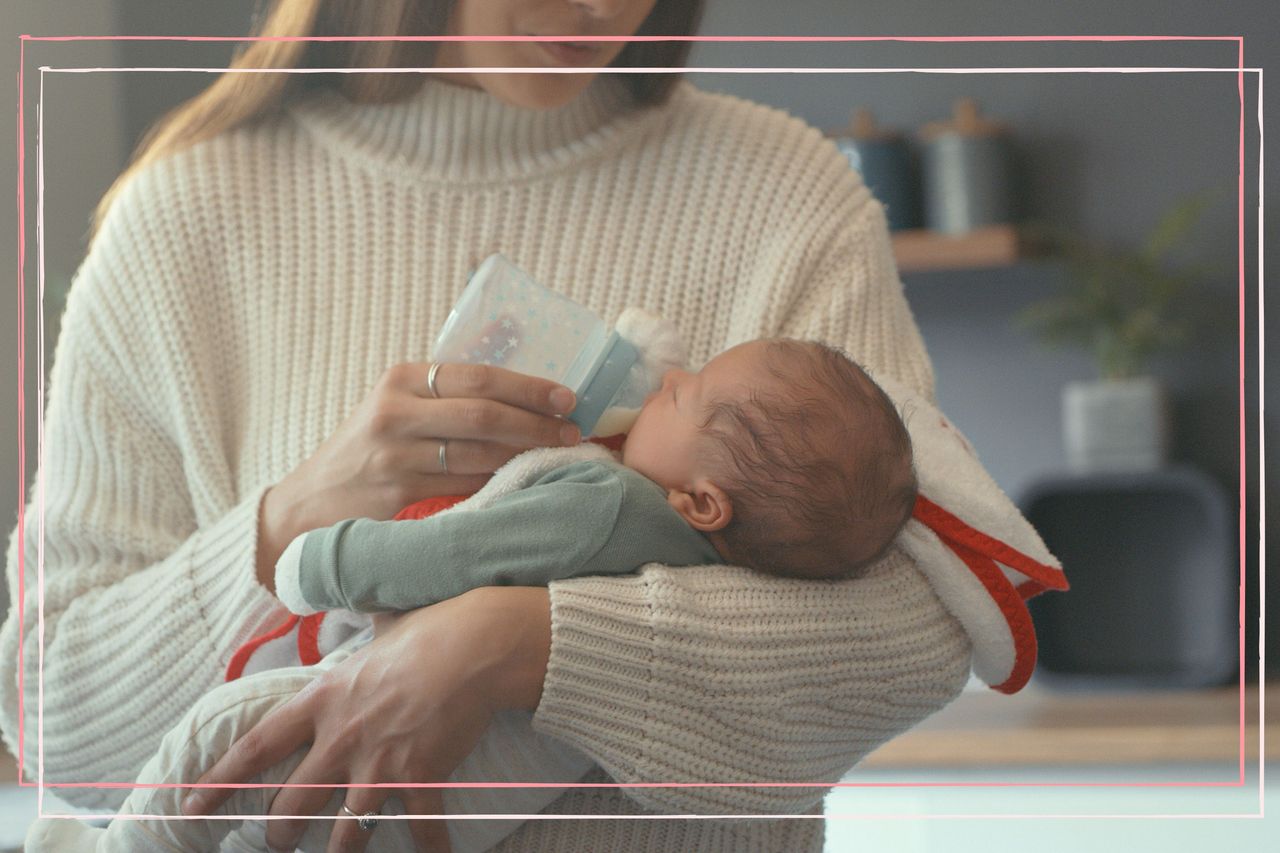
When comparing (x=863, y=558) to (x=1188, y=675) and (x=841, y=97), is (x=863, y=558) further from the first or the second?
(x=1188, y=675)

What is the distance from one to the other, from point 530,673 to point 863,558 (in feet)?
0.59

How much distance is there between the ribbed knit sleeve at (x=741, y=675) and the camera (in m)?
0.59

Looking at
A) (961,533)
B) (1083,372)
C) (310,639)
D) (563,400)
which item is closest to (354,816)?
(310,639)

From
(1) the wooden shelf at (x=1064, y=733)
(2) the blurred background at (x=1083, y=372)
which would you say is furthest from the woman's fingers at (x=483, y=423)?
(1) the wooden shelf at (x=1064, y=733)

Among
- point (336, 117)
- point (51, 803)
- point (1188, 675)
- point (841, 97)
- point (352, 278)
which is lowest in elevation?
point (1188, 675)

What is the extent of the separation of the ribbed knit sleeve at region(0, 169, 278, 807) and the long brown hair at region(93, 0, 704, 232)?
60 mm

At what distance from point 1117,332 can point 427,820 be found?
191 cm

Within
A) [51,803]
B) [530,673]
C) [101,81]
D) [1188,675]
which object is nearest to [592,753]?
[530,673]

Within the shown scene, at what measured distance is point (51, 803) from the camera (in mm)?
645

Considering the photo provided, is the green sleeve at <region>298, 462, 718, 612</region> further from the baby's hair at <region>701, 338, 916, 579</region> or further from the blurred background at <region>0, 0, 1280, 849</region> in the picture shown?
the blurred background at <region>0, 0, 1280, 849</region>

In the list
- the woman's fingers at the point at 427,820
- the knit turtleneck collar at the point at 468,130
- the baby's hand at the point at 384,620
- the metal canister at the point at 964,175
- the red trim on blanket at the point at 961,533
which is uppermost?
the metal canister at the point at 964,175

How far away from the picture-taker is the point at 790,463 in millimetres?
634

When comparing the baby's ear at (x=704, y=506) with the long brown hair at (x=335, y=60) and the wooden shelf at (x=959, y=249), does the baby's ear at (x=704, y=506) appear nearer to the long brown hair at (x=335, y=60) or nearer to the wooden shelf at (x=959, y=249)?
the long brown hair at (x=335, y=60)

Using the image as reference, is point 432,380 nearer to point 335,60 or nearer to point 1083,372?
point 335,60
